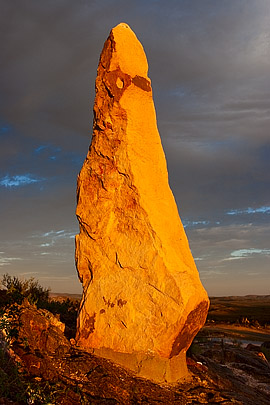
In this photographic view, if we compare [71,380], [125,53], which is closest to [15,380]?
[71,380]

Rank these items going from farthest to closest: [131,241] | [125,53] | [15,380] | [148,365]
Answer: [125,53] → [131,241] → [148,365] → [15,380]

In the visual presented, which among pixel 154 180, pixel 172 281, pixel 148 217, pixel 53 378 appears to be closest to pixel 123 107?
pixel 154 180

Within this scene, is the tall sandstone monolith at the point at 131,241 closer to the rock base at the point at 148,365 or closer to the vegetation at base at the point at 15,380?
the rock base at the point at 148,365

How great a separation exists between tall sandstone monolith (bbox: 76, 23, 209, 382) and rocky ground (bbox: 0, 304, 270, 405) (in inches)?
16.7

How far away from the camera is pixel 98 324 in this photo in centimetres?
839

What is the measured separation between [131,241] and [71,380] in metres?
2.83

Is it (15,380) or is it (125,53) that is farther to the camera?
(125,53)

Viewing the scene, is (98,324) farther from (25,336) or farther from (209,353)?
(209,353)

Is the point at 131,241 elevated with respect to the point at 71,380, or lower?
elevated

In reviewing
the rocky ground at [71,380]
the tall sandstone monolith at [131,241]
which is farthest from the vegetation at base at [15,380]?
the tall sandstone monolith at [131,241]

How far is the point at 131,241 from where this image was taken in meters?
8.49

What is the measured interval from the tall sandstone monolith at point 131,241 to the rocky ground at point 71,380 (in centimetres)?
42

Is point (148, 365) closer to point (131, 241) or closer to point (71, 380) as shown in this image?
point (71, 380)

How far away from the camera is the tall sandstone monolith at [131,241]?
26.2 ft
